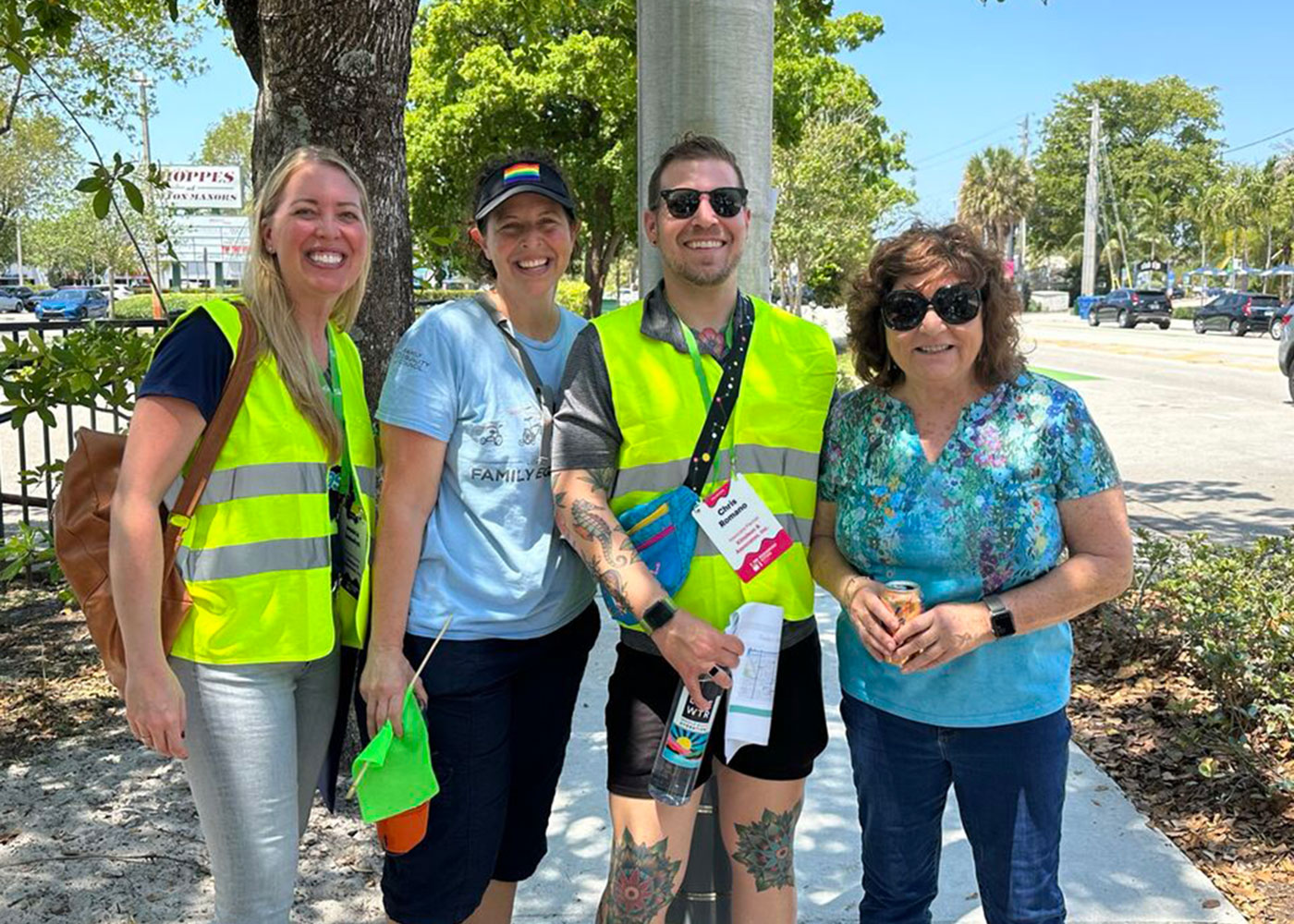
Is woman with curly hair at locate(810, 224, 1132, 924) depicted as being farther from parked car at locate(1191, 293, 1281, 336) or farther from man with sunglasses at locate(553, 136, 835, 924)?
parked car at locate(1191, 293, 1281, 336)

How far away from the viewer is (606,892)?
243cm

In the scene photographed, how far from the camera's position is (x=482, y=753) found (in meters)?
2.40

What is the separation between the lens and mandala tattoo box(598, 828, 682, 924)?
2.33m

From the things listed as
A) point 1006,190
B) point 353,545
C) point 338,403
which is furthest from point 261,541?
point 1006,190

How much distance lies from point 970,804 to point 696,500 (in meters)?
0.88

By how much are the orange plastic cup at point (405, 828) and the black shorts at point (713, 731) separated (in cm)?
42

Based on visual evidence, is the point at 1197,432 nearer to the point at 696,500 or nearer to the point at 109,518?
the point at 696,500

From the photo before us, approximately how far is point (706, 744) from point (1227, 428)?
515 inches

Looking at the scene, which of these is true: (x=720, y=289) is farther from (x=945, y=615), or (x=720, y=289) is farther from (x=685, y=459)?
(x=945, y=615)

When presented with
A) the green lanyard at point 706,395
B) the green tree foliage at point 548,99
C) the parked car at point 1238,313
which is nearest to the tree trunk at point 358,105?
the green lanyard at point 706,395

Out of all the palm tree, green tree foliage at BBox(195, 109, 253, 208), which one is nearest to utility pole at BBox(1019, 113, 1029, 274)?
the palm tree

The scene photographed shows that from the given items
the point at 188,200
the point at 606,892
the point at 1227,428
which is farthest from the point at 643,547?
the point at 188,200

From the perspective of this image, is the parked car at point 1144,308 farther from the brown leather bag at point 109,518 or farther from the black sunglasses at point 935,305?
the brown leather bag at point 109,518

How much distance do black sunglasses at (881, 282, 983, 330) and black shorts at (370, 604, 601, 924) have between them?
100 cm
